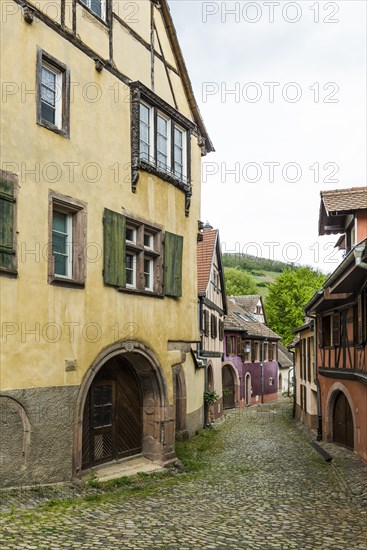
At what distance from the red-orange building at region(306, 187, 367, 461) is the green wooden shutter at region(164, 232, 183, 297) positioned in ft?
11.9

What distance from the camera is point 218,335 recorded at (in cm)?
3061

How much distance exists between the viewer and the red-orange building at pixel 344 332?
15273 millimetres

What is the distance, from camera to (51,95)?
11.3m

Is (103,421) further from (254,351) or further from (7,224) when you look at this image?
(254,351)

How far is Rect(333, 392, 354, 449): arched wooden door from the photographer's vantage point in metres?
19.2

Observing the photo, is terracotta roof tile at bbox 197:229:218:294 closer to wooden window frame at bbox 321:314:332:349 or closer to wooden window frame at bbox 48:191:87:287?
wooden window frame at bbox 321:314:332:349

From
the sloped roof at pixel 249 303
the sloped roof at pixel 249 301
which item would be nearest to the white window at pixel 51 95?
the sloped roof at pixel 249 303

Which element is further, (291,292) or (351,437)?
(291,292)

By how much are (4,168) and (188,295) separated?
23.6 ft

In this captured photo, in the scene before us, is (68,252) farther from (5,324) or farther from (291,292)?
(291,292)

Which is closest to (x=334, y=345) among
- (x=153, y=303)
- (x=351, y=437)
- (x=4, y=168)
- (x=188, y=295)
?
(x=351, y=437)

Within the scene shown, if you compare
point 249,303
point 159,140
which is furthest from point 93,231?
point 249,303

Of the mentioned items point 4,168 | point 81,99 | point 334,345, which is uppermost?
point 81,99

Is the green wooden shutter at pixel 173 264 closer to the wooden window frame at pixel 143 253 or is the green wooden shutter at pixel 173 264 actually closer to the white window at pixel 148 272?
the wooden window frame at pixel 143 253
